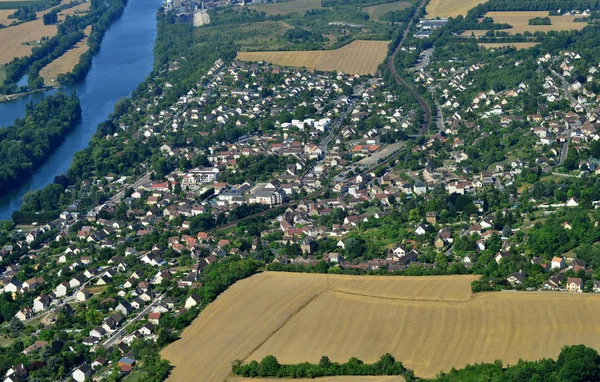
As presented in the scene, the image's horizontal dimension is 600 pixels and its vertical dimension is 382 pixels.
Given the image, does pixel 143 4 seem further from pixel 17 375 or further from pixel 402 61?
pixel 17 375

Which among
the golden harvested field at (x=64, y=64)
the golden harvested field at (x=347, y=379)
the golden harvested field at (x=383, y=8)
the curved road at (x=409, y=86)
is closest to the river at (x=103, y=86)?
the golden harvested field at (x=64, y=64)

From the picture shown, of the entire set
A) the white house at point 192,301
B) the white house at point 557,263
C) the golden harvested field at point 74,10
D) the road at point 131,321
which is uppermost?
the white house at point 557,263

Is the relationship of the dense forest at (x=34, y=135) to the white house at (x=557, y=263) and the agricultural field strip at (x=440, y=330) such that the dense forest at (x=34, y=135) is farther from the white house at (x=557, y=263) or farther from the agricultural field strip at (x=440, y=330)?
the white house at (x=557, y=263)

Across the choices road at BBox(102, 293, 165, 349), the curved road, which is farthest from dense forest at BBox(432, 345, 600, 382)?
the curved road

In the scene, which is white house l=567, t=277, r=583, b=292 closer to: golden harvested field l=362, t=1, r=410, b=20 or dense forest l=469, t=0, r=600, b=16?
dense forest l=469, t=0, r=600, b=16

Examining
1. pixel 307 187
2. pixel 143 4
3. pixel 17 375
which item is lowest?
pixel 143 4

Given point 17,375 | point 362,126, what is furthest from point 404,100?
point 17,375

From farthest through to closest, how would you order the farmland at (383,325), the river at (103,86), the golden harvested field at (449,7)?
the golden harvested field at (449,7) < the river at (103,86) < the farmland at (383,325)
